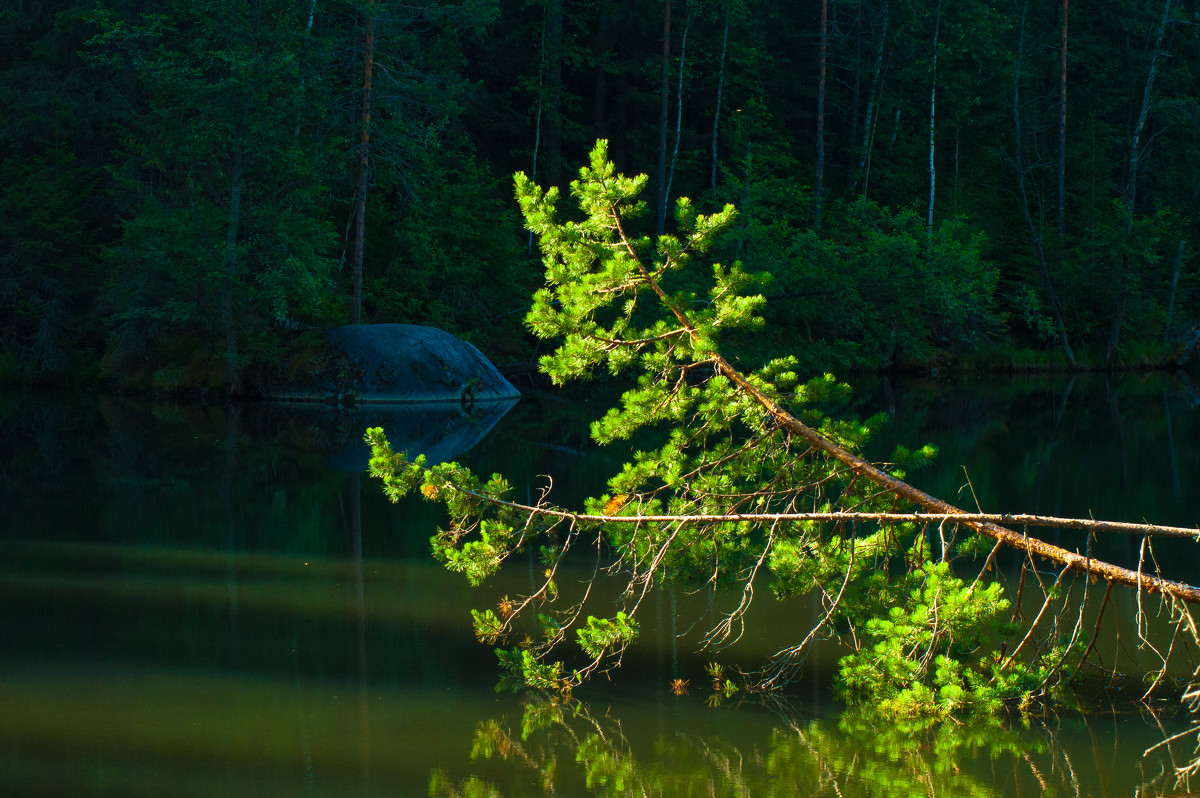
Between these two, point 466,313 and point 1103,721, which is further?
point 466,313

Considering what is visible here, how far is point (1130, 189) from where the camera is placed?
31734mm

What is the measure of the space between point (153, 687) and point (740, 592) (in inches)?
133

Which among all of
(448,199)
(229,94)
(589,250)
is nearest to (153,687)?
(589,250)

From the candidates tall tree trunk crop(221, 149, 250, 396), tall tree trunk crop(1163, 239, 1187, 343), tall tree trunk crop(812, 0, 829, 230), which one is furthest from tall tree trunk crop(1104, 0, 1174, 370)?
tall tree trunk crop(221, 149, 250, 396)

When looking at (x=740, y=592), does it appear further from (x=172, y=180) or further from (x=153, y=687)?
(x=172, y=180)

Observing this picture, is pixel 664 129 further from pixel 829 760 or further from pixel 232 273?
pixel 829 760

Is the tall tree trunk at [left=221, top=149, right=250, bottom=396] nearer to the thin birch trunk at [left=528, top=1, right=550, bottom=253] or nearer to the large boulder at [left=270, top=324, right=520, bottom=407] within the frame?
the large boulder at [left=270, top=324, right=520, bottom=407]

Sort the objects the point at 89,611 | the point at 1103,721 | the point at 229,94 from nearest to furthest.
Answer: the point at 1103,721 < the point at 89,611 < the point at 229,94

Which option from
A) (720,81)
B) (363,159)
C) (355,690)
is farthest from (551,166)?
(355,690)

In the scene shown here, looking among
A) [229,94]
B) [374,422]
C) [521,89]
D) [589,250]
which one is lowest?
[374,422]

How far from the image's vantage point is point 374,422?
17.4 meters

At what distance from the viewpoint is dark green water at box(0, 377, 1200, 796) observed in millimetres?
4152

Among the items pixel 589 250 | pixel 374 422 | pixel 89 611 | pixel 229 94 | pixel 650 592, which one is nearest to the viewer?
pixel 589 250

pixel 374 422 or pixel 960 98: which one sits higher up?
pixel 960 98
